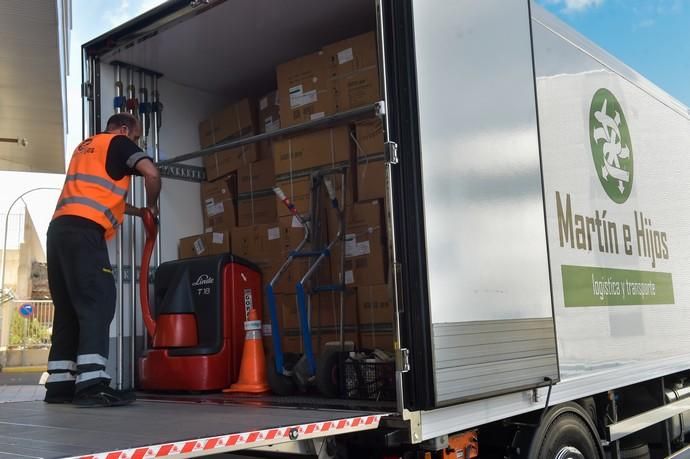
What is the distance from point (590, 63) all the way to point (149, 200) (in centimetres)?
302

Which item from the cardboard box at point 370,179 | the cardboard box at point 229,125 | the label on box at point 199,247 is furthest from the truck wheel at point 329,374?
the cardboard box at point 229,125

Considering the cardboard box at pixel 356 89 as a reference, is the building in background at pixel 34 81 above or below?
above

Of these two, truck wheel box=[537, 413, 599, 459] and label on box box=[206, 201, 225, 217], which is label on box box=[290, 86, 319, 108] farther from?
truck wheel box=[537, 413, 599, 459]

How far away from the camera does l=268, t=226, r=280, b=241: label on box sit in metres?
4.89

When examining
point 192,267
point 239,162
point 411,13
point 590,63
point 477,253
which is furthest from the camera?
point 239,162

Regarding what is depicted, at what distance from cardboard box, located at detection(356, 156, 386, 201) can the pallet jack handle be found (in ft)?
4.26

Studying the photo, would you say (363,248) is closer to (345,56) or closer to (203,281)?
(203,281)

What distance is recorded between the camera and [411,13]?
309 centimetres

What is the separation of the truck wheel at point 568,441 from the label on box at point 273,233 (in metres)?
2.12

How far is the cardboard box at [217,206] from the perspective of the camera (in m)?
5.33

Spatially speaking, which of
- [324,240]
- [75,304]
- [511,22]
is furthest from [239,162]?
[511,22]

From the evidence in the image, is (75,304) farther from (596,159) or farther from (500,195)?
(596,159)

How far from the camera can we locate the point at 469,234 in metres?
3.26

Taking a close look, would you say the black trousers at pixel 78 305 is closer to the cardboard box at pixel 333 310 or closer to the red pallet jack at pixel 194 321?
the red pallet jack at pixel 194 321
